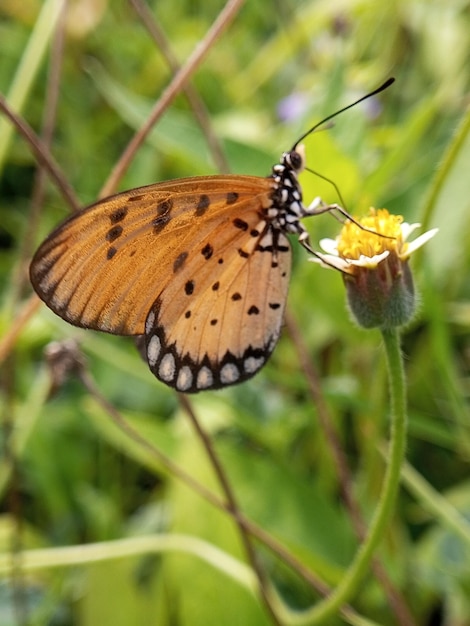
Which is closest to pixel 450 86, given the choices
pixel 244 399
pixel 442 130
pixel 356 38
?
pixel 442 130

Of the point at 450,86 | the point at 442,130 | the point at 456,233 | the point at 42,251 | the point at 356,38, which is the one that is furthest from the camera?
the point at 356,38

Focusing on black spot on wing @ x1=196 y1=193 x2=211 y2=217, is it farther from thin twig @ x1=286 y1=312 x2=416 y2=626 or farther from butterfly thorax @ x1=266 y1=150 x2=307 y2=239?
thin twig @ x1=286 y1=312 x2=416 y2=626

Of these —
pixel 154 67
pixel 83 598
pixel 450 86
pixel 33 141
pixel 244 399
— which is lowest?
pixel 83 598

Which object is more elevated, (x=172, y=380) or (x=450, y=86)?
(x=450, y=86)

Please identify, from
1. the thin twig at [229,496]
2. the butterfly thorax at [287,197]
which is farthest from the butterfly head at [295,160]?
the thin twig at [229,496]

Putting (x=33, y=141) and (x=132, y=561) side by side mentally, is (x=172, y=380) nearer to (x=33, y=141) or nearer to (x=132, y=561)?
(x=33, y=141)
